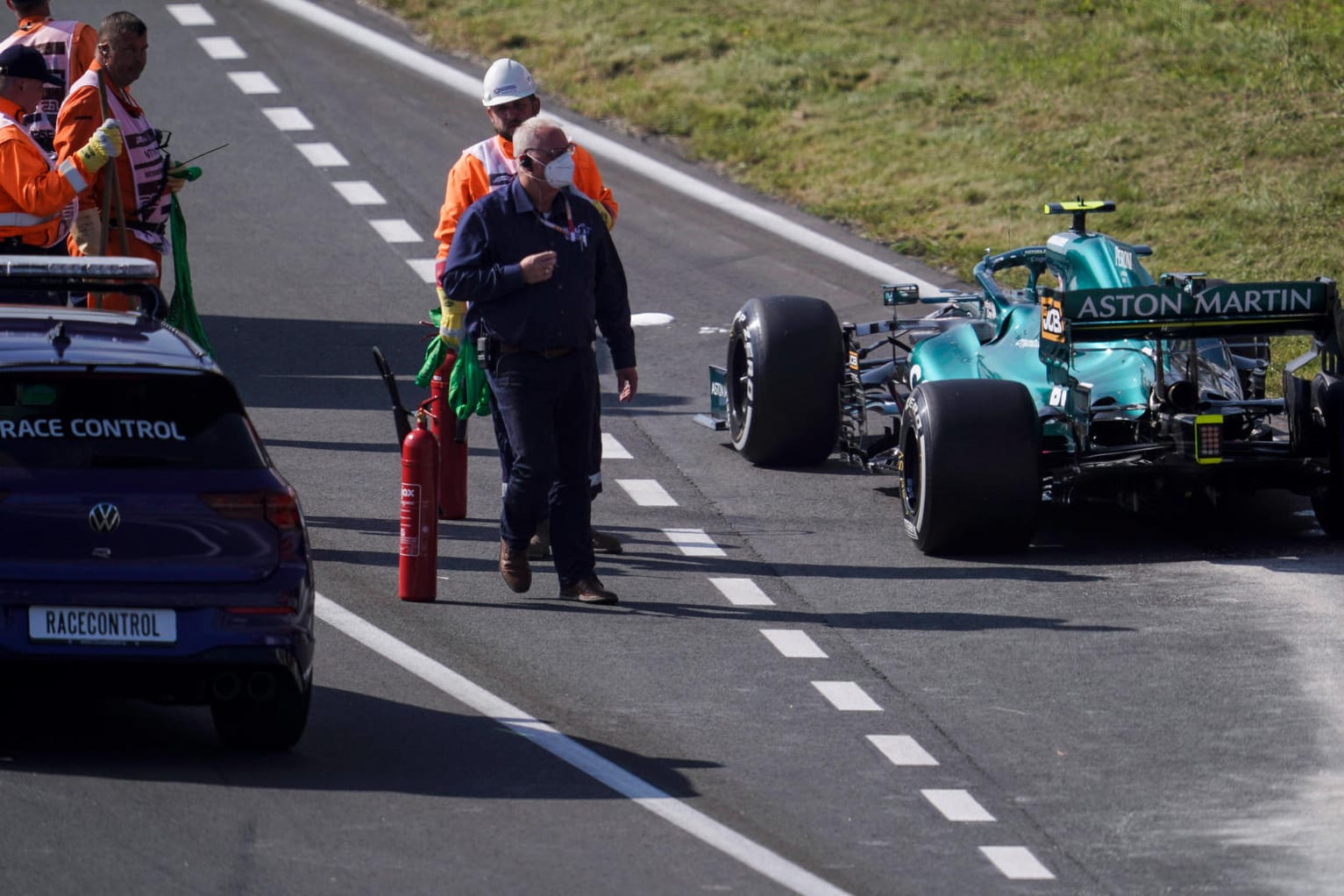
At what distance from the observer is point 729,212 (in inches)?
789

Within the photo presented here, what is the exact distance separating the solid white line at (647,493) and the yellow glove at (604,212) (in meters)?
1.99

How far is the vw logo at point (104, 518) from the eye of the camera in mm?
8062

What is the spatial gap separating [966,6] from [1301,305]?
1403 cm

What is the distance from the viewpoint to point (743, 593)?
439 inches

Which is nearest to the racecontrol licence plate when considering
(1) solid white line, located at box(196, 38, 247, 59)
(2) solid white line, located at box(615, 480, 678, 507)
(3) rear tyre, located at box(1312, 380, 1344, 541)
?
(2) solid white line, located at box(615, 480, 678, 507)

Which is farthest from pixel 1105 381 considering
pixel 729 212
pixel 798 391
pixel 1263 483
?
pixel 729 212

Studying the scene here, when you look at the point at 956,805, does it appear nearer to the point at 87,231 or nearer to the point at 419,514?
the point at 419,514

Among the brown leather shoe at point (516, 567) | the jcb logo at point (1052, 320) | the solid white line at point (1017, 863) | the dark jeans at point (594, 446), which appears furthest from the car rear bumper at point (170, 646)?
the jcb logo at point (1052, 320)

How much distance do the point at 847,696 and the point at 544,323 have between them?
2.17 metres

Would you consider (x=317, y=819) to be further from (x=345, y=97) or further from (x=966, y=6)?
(x=966, y=6)

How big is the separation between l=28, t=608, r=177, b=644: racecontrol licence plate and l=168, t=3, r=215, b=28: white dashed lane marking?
1855 cm

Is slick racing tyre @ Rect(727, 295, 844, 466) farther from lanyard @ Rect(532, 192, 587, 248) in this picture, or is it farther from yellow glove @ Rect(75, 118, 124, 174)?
yellow glove @ Rect(75, 118, 124, 174)

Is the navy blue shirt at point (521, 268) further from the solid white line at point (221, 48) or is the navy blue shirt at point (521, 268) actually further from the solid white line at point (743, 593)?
the solid white line at point (221, 48)

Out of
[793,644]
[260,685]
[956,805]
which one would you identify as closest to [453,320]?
[793,644]
